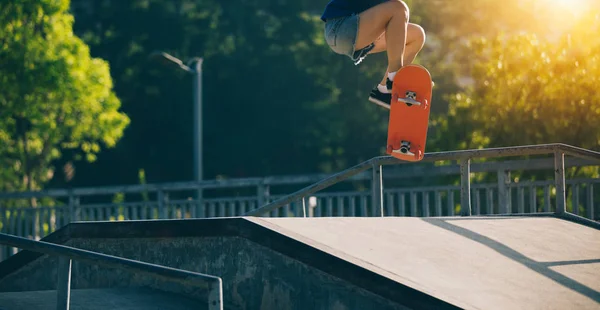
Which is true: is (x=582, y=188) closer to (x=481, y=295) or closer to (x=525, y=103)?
(x=525, y=103)

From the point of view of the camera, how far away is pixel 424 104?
7.58m

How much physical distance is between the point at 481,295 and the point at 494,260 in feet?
3.03

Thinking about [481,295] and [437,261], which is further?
[437,261]

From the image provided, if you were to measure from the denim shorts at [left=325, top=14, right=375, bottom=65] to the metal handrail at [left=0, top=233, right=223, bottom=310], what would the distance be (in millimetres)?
2380

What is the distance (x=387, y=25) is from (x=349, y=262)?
202 centimetres

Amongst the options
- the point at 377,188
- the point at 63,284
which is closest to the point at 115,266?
the point at 63,284

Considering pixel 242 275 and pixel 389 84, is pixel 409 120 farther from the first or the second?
pixel 242 275

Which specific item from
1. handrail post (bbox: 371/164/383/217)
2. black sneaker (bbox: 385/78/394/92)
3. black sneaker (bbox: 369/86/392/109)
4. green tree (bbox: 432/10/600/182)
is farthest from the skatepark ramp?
green tree (bbox: 432/10/600/182)

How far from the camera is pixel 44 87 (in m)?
25.3

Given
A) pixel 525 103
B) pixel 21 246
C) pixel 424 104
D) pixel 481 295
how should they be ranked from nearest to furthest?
pixel 21 246
pixel 481 295
pixel 424 104
pixel 525 103

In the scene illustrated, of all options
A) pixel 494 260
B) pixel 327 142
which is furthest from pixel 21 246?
pixel 327 142

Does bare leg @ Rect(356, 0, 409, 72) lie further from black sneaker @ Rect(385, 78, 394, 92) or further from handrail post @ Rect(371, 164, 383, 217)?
handrail post @ Rect(371, 164, 383, 217)

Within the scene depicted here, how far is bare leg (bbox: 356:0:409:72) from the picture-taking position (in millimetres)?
6910

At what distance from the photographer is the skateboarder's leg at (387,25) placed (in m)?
6.91
